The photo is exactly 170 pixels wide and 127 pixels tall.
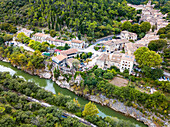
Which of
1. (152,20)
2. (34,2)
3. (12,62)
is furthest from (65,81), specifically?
(34,2)

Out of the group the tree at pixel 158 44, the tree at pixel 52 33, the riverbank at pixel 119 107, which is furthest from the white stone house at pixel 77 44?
the tree at pixel 158 44

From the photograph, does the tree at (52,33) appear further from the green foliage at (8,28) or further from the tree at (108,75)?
the tree at (108,75)

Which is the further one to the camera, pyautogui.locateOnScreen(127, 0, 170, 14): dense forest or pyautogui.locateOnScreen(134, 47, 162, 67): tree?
pyautogui.locateOnScreen(127, 0, 170, 14): dense forest

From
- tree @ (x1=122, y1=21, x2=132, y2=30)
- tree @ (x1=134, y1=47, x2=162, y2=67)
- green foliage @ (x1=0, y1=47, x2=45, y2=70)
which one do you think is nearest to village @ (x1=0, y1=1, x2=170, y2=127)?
green foliage @ (x1=0, y1=47, x2=45, y2=70)

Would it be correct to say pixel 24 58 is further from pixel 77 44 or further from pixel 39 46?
pixel 77 44

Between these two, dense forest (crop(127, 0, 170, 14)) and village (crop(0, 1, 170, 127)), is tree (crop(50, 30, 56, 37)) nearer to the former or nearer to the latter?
village (crop(0, 1, 170, 127))

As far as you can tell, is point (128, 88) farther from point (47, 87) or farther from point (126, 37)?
point (126, 37)
